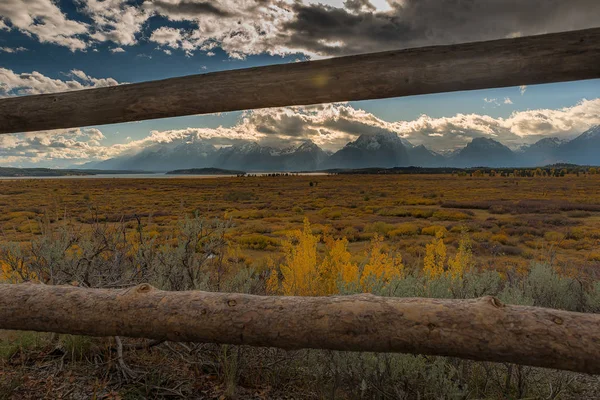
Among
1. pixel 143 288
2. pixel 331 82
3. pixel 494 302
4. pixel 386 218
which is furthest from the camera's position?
pixel 386 218

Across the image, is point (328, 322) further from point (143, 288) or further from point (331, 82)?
point (331, 82)

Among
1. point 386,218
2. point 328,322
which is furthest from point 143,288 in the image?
point 386,218

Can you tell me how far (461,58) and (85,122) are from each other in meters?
2.51

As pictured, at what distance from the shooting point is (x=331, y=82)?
227 centimetres

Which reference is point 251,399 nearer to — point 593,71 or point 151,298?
point 151,298

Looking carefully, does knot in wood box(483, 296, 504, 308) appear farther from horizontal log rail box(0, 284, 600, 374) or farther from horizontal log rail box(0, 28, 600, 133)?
horizontal log rail box(0, 28, 600, 133)

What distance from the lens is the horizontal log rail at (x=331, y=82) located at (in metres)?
2.01

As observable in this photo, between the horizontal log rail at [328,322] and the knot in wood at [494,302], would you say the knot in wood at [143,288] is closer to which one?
the horizontal log rail at [328,322]

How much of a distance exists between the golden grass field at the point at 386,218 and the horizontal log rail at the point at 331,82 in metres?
1.97

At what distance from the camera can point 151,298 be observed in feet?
5.48

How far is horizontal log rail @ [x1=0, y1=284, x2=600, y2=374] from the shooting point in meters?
1.30

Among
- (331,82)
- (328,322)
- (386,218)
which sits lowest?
(386,218)

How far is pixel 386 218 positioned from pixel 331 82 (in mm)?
27003

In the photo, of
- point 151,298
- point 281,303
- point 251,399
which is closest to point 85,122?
point 151,298
